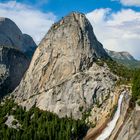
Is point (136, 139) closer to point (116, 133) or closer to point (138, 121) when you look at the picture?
point (138, 121)

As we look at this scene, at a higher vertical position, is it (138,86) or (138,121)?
(138,86)

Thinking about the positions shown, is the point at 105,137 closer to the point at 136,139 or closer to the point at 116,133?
the point at 116,133

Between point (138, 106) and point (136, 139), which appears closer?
point (136, 139)

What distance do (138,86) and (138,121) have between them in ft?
126

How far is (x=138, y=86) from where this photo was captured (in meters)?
195

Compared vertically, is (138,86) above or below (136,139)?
above

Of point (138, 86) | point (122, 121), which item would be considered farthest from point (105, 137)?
point (138, 86)

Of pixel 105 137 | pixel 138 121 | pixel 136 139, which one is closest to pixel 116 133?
pixel 105 137

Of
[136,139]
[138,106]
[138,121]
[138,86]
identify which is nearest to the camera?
[136,139]

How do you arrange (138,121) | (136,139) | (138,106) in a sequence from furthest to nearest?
(138,106), (138,121), (136,139)

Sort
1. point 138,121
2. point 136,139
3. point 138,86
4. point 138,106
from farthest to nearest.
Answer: point 138,86
point 138,106
point 138,121
point 136,139

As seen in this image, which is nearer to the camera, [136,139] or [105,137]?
[136,139]

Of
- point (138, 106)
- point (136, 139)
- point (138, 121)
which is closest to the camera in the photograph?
point (136, 139)

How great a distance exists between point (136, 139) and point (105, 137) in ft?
174
